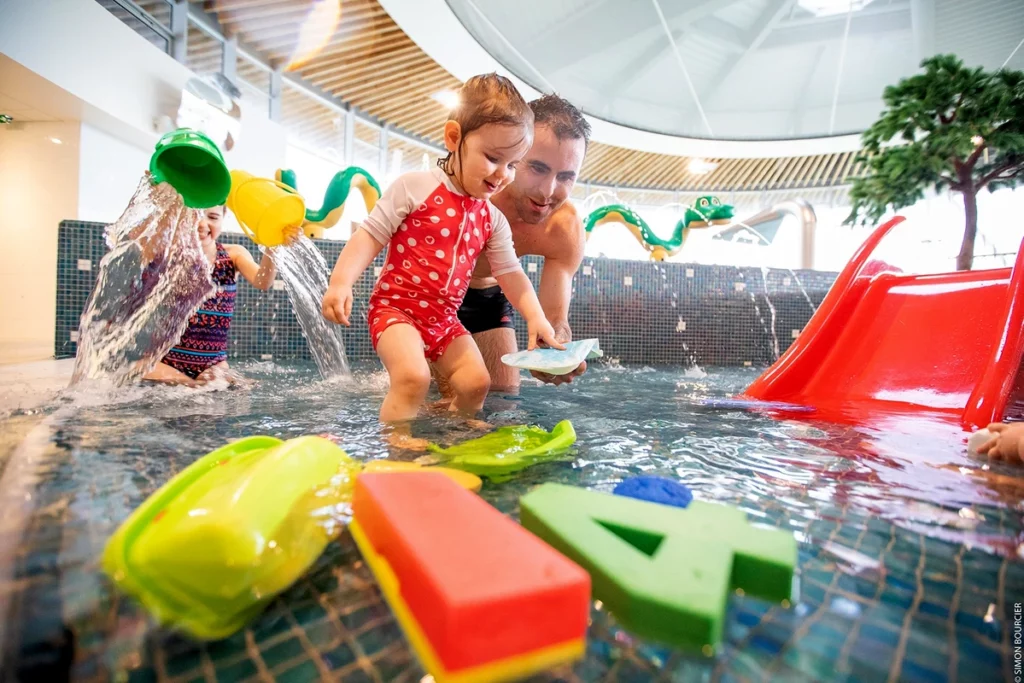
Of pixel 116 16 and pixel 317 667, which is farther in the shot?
Result: pixel 116 16

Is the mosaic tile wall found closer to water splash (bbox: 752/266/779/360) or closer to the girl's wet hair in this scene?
water splash (bbox: 752/266/779/360)

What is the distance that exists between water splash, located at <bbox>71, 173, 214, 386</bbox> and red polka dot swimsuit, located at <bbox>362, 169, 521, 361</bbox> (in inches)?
41.3

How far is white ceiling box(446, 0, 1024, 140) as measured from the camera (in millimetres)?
7258

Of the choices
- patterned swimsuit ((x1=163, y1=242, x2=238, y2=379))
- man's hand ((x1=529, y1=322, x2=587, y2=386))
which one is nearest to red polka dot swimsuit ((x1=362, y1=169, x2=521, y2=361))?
man's hand ((x1=529, y1=322, x2=587, y2=386))

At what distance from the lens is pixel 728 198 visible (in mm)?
12078

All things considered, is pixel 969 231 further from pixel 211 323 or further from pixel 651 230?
pixel 211 323

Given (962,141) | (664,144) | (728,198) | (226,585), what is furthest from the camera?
(728,198)

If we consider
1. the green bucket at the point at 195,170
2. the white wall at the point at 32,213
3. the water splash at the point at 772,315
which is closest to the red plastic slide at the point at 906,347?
the water splash at the point at 772,315

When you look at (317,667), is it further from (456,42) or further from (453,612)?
(456,42)

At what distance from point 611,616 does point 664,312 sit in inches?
158

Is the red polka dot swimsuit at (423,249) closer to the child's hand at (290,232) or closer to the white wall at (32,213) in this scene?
the child's hand at (290,232)

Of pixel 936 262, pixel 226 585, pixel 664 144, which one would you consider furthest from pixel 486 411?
pixel 664 144

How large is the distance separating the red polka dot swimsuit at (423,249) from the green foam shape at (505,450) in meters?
0.49

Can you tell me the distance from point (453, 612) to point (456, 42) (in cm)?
748
